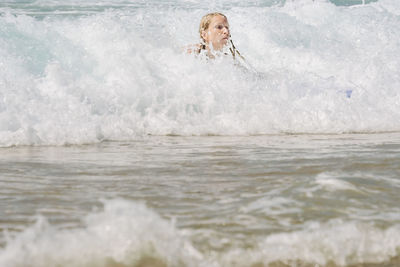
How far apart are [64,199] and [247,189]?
0.91 metres

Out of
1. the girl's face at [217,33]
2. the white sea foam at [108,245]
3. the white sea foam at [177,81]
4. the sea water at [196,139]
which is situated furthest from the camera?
the girl's face at [217,33]

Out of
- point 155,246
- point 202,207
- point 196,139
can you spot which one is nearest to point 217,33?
point 196,139

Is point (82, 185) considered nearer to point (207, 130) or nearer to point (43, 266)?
point (43, 266)

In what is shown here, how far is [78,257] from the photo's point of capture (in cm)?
221

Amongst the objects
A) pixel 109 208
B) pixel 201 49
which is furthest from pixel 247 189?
pixel 201 49

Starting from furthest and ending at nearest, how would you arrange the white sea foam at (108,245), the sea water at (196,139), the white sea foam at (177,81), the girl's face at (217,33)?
the girl's face at (217,33)
the white sea foam at (177,81)
the sea water at (196,139)
the white sea foam at (108,245)

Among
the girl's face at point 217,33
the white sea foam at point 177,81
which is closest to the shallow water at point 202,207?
the white sea foam at point 177,81

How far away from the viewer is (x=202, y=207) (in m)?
3.02

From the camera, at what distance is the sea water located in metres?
2.39

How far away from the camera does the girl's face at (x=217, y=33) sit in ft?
28.8

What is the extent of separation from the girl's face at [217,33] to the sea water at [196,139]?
37cm

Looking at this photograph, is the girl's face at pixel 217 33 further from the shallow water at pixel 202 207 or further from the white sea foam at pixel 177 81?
the shallow water at pixel 202 207

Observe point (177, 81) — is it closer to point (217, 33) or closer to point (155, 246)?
point (217, 33)

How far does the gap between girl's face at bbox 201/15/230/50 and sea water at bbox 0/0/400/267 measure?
373 mm
